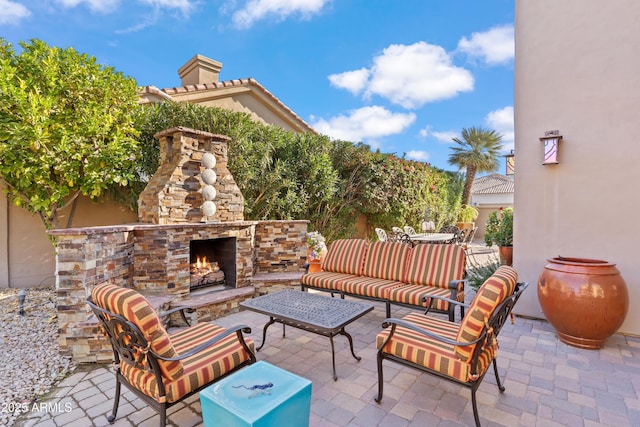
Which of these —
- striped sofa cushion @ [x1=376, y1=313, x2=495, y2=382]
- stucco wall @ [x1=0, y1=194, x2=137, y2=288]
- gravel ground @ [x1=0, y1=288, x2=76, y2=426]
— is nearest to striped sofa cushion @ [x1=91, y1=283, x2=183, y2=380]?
gravel ground @ [x1=0, y1=288, x2=76, y2=426]

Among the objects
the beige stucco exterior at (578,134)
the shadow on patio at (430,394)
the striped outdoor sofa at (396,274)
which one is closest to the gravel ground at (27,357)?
the shadow on patio at (430,394)

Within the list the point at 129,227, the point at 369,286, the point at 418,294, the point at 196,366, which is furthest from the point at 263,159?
the point at 196,366

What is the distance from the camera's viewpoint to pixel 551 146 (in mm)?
4090

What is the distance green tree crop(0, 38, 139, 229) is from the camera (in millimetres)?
4500

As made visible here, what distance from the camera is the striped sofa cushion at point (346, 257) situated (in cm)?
490

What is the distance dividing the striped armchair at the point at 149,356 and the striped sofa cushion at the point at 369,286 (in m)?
2.22

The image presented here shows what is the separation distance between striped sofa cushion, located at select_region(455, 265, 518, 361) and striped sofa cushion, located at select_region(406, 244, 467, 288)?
6.28 ft

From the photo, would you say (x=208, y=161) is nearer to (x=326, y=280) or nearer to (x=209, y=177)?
(x=209, y=177)

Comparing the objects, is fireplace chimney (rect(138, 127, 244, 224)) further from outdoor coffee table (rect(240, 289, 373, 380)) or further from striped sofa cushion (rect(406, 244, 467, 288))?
striped sofa cushion (rect(406, 244, 467, 288))

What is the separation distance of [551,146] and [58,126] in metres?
7.54

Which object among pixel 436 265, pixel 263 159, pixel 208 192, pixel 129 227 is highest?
pixel 263 159

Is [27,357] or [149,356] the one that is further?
[27,357]

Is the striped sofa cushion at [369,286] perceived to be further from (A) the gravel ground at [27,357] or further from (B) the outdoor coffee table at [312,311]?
(A) the gravel ground at [27,357]

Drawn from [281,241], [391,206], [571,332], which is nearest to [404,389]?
[571,332]
